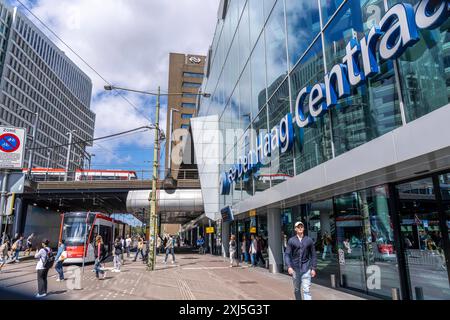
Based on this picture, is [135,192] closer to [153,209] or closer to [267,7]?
[153,209]

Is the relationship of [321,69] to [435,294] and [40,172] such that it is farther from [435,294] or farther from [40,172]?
[40,172]

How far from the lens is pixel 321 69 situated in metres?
10.6

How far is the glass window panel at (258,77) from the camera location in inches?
653

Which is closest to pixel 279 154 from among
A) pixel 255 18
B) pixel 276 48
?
pixel 276 48

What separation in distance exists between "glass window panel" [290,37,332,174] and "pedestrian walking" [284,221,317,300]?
12.3ft

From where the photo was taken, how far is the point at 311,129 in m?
11.3

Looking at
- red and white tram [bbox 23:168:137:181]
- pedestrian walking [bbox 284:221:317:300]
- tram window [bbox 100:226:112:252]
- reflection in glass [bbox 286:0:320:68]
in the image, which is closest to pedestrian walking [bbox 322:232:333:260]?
pedestrian walking [bbox 284:221:317:300]

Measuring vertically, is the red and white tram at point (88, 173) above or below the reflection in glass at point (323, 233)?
above

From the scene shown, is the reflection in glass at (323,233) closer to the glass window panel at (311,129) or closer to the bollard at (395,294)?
the glass window panel at (311,129)

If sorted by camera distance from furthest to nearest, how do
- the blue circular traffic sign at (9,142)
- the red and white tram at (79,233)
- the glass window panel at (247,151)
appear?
the red and white tram at (79,233) → the glass window panel at (247,151) → the blue circular traffic sign at (9,142)

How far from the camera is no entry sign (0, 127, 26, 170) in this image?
22.2 feet

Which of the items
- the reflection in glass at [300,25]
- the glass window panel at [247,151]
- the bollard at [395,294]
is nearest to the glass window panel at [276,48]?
the reflection in glass at [300,25]

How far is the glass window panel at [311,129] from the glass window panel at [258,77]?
3.87 m

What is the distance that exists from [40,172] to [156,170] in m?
26.3
